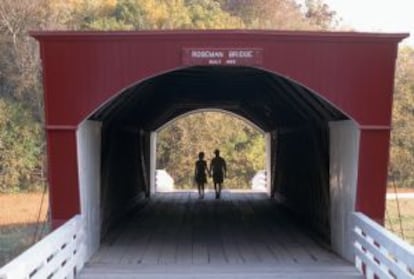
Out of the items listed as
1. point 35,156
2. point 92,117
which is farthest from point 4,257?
point 35,156

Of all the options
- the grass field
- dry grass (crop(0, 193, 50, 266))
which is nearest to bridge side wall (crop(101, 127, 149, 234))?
dry grass (crop(0, 193, 50, 266))

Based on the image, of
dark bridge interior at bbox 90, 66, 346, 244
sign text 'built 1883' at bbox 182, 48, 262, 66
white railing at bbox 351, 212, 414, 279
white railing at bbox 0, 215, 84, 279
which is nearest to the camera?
white railing at bbox 0, 215, 84, 279

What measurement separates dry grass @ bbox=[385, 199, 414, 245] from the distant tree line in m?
3.34

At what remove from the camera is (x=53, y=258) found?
7656 millimetres

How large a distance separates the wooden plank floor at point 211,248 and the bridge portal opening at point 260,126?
0.42m

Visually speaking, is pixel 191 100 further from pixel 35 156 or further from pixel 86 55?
pixel 35 156

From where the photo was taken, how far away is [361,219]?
9.29m

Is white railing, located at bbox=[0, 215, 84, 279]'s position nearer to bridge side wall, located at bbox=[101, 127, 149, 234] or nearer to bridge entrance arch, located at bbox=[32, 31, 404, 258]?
bridge entrance arch, located at bbox=[32, 31, 404, 258]

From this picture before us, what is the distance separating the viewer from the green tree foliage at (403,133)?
4038 cm

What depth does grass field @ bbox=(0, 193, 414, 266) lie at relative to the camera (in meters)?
20.4

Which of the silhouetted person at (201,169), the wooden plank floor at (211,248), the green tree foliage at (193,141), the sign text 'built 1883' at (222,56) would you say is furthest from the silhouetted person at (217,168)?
the green tree foliage at (193,141)

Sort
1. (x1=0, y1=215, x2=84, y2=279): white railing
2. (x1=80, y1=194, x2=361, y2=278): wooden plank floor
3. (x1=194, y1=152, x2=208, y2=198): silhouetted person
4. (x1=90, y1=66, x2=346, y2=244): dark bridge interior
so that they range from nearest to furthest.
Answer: (x1=0, y1=215, x2=84, y2=279): white railing, (x1=80, y1=194, x2=361, y2=278): wooden plank floor, (x1=90, y1=66, x2=346, y2=244): dark bridge interior, (x1=194, y1=152, x2=208, y2=198): silhouetted person

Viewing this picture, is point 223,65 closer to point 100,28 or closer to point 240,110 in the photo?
point 240,110

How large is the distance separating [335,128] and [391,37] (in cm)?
177
